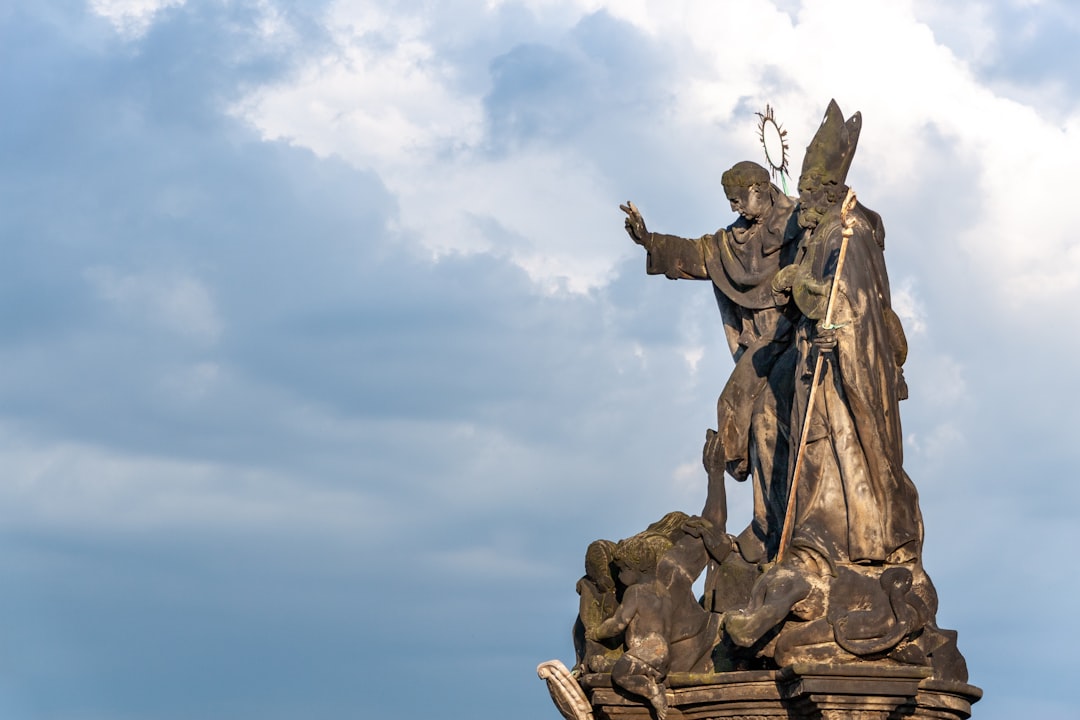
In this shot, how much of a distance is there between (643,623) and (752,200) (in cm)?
402

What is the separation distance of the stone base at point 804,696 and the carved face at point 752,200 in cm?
432

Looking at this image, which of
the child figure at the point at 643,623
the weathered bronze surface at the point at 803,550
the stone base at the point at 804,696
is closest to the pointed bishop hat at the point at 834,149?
the weathered bronze surface at the point at 803,550

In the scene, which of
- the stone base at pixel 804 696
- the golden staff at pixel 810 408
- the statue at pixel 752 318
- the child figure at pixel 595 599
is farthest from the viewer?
the statue at pixel 752 318

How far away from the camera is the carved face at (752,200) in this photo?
18.1 meters

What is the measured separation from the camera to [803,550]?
1602 cm

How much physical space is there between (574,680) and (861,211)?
4.38m

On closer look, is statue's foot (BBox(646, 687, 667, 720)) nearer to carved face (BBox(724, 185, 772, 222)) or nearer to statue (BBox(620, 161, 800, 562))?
statue (BBox(620, 161, 800, 562))

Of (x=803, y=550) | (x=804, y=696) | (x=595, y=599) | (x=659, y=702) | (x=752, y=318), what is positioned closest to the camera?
(x=804, y=696)

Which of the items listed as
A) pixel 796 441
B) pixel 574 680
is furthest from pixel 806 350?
pixel 574 680

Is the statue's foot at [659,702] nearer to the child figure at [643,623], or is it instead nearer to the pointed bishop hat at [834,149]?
the child figure at [643,623]

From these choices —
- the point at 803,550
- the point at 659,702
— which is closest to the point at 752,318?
the point at 803,550

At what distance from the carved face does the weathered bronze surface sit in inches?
8.5

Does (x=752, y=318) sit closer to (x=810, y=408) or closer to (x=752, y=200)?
(x=752, y=200)

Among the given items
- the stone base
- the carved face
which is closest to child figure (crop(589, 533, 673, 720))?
the stone base
